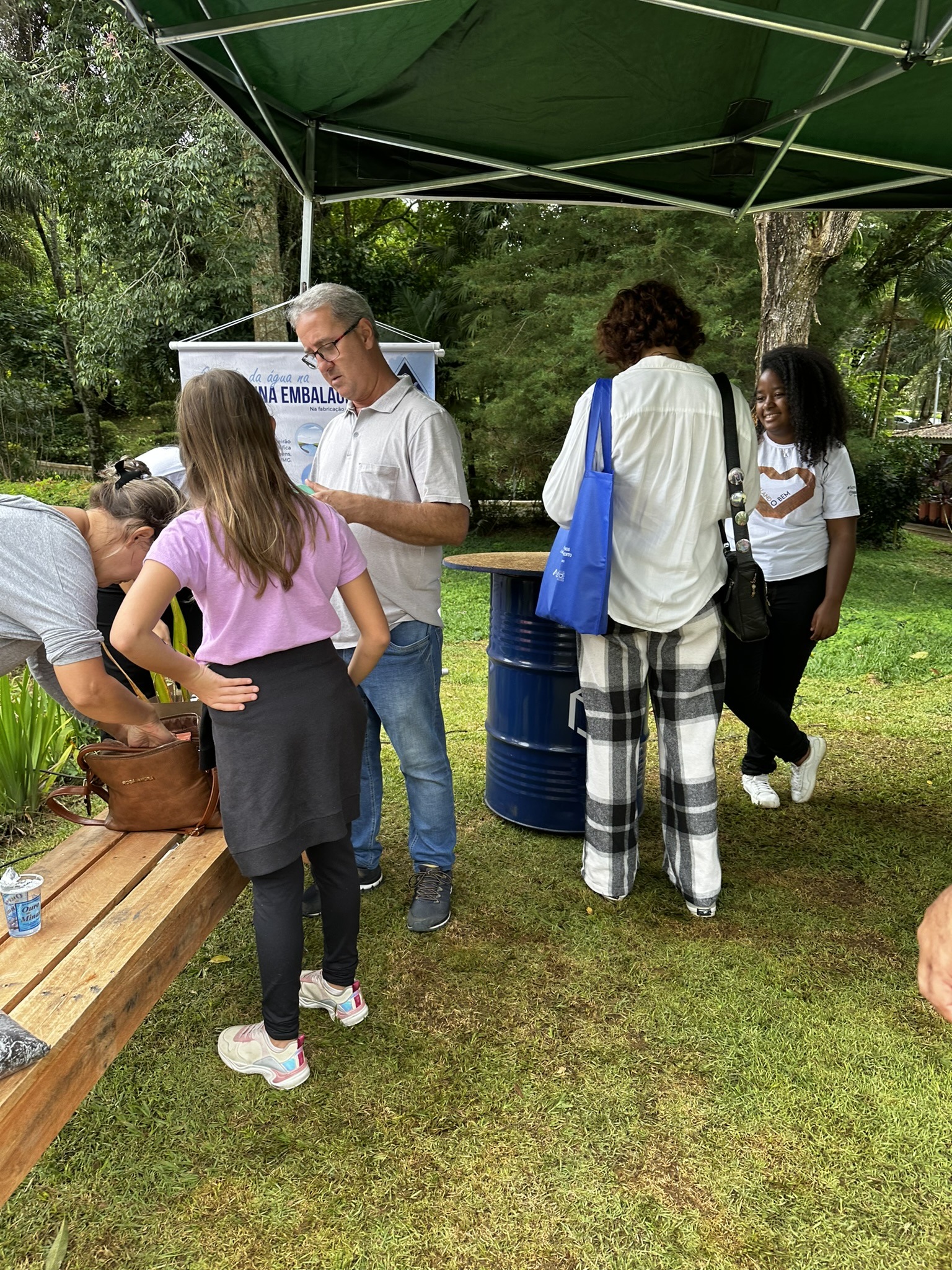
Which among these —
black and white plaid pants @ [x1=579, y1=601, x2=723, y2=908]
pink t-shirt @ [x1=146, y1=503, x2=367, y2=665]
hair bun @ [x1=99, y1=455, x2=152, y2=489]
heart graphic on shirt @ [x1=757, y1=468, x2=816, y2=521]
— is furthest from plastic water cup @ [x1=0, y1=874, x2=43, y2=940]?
heart graphic on shirt @ [x1=757, y1=468, x2=816, y2=521]

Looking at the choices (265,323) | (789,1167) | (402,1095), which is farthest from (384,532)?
(265,323)

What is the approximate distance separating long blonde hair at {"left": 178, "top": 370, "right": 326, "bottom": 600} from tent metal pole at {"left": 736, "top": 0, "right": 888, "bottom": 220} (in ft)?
7.22

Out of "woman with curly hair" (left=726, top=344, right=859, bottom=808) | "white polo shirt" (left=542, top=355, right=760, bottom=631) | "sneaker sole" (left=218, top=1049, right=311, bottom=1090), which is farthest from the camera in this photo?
"woman with curly hair" (left=726, top=344, right=859, bottom=808)

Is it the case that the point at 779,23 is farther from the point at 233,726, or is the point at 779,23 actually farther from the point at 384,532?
the point at 233,726

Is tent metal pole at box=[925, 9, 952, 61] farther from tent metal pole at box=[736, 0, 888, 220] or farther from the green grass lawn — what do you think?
the green grass lawn

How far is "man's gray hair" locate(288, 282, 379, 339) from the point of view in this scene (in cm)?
289

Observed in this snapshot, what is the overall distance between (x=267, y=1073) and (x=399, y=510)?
1.67 meters

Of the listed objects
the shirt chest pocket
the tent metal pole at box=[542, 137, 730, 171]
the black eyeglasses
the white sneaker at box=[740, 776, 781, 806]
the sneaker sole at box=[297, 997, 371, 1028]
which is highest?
the tent metal pole at box=[542, 137, 730, 171]

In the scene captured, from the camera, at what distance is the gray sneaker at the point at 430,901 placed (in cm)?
323

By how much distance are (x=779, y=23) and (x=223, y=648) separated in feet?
7.54

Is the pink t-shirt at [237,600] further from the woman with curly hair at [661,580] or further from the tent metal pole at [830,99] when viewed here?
the tent metal pole at [830,99]

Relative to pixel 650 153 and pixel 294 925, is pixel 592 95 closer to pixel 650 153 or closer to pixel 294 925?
pixel 650 153

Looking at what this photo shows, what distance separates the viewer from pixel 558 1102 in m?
2.39

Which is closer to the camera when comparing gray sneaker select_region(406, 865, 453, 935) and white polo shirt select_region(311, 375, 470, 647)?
white polo shirt select_region(311, 375, 470, 647)
